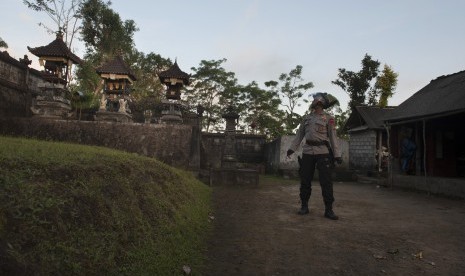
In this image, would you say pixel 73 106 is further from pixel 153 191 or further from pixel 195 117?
pixel 153 191

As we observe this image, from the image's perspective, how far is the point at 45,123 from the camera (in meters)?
13.1

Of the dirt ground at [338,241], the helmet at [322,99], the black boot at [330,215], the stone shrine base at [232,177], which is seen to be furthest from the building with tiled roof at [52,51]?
the black boot at [330,215]

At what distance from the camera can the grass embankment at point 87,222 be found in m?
2.37

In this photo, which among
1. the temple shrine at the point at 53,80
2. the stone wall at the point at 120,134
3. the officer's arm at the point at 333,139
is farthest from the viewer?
the temple shrine at the point at 53,80

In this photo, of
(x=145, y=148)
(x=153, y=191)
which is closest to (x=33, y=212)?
(x=153, y=191)

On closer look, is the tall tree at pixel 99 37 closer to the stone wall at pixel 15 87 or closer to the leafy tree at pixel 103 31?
the leafy tree at pixel 103 31

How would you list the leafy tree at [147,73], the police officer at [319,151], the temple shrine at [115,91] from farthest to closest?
the leafy tree at [147,73] → the temple shrine at [115,91] → the police officer at [319,151]

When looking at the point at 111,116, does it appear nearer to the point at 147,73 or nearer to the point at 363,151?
the point at 363,151

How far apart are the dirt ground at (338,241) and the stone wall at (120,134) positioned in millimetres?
6034

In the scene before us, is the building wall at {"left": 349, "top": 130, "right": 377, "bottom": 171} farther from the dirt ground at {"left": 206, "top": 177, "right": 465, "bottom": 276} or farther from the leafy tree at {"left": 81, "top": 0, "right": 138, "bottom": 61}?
the leafy tree at {"left": 81, "top": 0, "right": 138, "bottom": 61}

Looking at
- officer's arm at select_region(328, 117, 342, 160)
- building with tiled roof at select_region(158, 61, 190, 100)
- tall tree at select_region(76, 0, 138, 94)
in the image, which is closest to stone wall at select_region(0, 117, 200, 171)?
building with tiled roof at select_region(158, 61, 190, 100)

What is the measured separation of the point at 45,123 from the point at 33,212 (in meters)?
12.3

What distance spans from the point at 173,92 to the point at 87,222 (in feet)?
52.3

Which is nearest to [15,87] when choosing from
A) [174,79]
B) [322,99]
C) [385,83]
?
[174,79]
